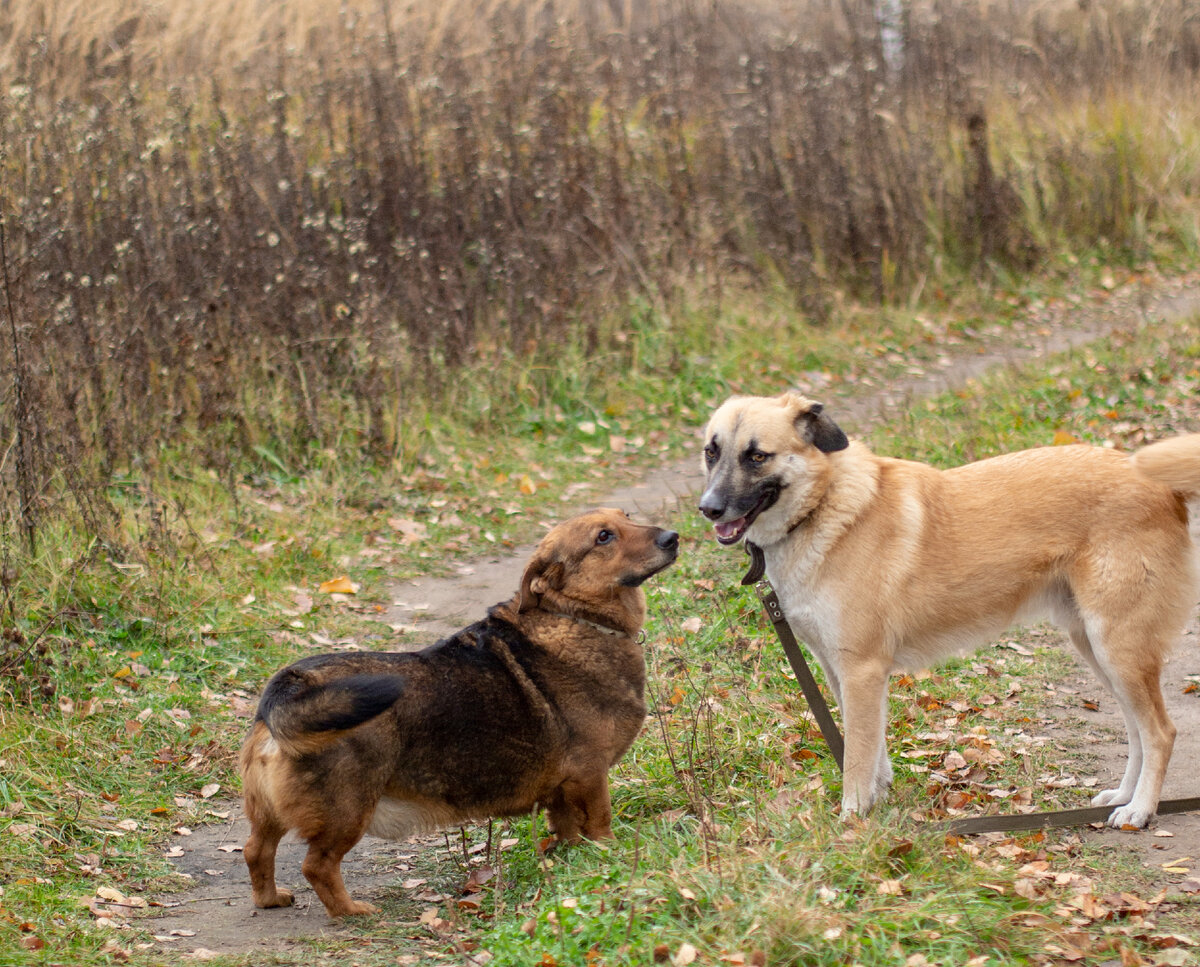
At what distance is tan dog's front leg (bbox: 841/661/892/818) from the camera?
4.12 meters

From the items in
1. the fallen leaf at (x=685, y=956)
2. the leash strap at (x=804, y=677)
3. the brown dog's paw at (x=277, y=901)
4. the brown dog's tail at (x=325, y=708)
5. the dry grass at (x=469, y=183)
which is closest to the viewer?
the fallen leaf at (x=685, y=956)

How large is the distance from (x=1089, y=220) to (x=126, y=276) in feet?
36.1

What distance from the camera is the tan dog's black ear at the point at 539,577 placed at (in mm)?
4352

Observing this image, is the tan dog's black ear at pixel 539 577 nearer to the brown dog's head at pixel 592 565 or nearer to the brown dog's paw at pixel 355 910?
the brown dog's head at pixel 592 565

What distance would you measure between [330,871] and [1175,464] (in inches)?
126

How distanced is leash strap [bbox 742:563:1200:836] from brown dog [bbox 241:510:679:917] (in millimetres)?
448

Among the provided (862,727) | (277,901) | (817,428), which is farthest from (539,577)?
(277,901)

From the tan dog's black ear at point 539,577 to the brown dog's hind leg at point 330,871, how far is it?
104 cm

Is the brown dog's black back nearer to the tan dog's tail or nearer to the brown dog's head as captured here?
the brown dog's head

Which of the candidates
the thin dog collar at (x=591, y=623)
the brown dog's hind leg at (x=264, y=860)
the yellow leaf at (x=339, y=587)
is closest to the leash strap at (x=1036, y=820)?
the thin dog collar at (x=591, y=623)

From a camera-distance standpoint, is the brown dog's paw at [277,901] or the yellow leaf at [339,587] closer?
the brown dog's paw at [277,901]

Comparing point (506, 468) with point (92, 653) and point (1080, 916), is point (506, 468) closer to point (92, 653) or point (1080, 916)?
point (92, 653)

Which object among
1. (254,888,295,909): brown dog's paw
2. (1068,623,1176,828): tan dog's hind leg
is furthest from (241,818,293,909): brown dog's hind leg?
(1068,623,1176,828): tan dog's hind leg

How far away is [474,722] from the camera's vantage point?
13.0ft
